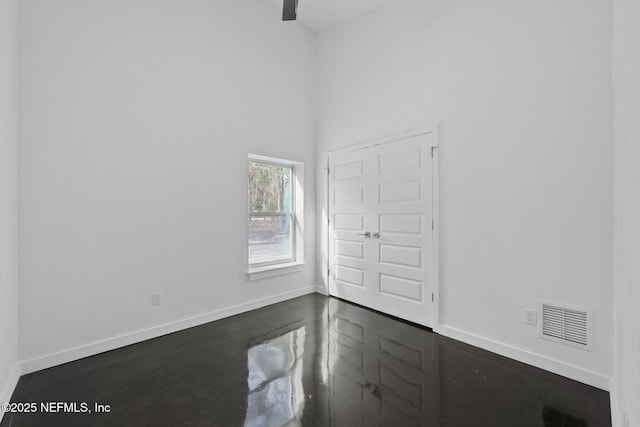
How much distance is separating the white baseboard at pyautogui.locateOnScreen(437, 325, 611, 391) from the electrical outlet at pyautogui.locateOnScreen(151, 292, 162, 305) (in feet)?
9.30

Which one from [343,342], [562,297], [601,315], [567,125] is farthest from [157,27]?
[601,315]

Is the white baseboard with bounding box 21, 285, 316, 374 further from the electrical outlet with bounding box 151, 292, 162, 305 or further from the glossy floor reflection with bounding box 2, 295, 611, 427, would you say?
the electrical outlet with bounding box 151, 292, 162, 305

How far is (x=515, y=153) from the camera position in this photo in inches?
100

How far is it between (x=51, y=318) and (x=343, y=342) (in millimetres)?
2458

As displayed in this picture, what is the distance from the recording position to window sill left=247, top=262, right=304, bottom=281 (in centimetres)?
371

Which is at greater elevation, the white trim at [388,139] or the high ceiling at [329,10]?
the high ceiling at [329,10]

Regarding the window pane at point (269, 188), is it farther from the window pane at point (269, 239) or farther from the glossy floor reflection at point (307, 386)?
the glossy floor reflection at point (307, 386)

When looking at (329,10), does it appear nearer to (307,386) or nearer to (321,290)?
(321,290)

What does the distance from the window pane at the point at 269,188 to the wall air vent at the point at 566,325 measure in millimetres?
3125

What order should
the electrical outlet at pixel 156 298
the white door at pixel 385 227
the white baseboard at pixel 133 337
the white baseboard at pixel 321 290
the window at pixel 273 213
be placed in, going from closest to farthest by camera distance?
1. the white baseboard at pixel 133 337
2. the electrical outlet at pixel 156 298
3. the white door at pixel 385 227
4. the window at pixel 273 213
5. the white baseboard at pixel 321 290

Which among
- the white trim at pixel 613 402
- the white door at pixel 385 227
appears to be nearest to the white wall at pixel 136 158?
the white door at pixel 385 227

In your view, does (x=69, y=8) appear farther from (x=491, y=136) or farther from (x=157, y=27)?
(x=491, y=136)

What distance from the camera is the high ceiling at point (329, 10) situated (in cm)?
368

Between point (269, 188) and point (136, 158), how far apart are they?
167cm
